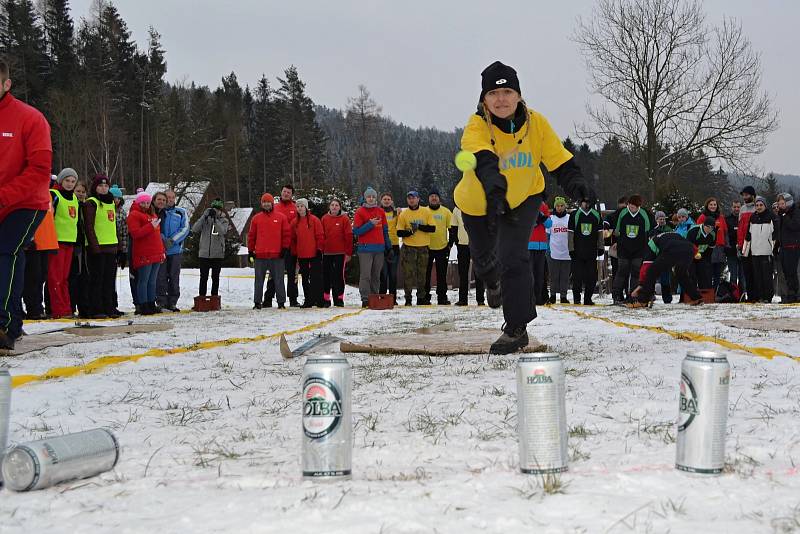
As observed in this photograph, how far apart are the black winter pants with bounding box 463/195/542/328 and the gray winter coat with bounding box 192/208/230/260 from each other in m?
8.10

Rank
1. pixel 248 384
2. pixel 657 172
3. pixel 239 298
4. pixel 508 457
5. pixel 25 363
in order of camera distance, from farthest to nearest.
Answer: pixel 657 172 → pixel 239 298 → pixel 25 363 → pixel 248 384 → pixel 508 457

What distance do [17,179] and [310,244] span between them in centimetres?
773

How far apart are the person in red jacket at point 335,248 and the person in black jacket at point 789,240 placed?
7564 mm

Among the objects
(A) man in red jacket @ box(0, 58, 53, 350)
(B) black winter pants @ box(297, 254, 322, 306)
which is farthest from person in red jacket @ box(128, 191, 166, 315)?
(A) man in red jacket @ box(0, 58, 53, 350)

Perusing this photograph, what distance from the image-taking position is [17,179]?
5.09 metres

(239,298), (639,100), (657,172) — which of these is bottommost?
(239,298)

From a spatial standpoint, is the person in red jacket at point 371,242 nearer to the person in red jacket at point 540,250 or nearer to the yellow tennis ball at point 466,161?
the person in red jacket at point 540,250

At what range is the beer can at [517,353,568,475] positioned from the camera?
6.68 feet

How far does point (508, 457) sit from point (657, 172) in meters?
26.1

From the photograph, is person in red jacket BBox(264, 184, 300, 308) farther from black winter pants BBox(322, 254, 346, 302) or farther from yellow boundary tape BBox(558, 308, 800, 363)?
yellow boundary tape BBox(558, 308, 800, 363)

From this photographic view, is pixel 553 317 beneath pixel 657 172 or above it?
beneath

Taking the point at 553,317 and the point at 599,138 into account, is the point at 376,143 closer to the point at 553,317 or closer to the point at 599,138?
the point at 599,138

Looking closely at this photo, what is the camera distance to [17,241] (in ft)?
17.2

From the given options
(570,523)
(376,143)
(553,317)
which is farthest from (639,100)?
(376,143)
